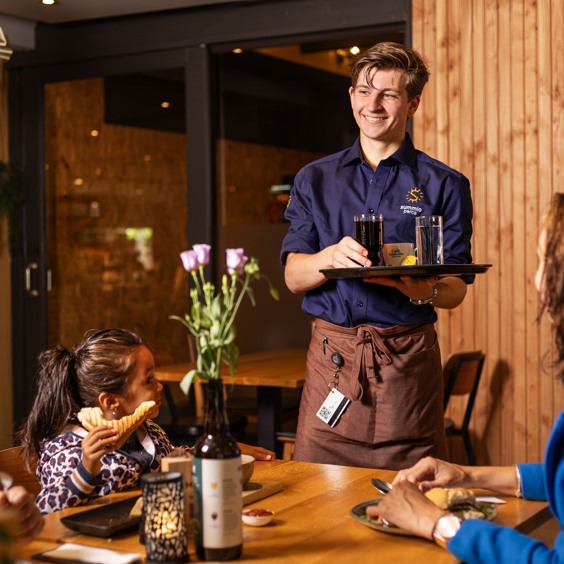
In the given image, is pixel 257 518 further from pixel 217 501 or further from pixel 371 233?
pixel 371 233

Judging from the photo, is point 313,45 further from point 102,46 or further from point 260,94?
point 102,46

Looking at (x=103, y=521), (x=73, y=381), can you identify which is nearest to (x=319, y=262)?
(x=73, y=381)

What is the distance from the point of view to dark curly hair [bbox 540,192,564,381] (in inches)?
65.9

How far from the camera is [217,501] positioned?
5.33 feet

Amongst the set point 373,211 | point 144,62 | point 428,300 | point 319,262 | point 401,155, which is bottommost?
point 428,300

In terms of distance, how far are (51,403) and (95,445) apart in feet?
1.01

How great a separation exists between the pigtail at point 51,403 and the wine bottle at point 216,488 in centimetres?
80

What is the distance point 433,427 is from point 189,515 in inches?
50.3

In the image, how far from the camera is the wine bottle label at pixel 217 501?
1625 mm

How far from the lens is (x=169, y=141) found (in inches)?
257

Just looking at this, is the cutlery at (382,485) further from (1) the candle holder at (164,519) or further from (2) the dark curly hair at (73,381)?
(2) the dark curly hair at (73,381)

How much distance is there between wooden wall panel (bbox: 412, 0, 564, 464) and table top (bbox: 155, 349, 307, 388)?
893 millimetres

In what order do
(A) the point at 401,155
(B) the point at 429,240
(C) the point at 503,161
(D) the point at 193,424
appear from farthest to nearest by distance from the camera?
1. (D) the point at 193,424
2. (C) the point at 503,161
3. (A) the point at 401,155
4. (B) the point at 429,240

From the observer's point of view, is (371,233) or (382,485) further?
(371,233)
